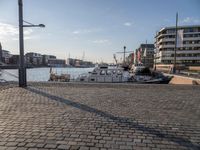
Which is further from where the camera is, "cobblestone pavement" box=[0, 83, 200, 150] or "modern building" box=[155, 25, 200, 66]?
"modern building" box=[155, 25, 200, 66]

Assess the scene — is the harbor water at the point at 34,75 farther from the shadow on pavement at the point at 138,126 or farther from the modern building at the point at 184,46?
the modern building at the point at 184,46

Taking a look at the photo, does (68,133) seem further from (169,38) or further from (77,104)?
(169,38)

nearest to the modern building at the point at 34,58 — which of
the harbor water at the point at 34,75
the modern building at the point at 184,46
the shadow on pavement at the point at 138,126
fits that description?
the harbor water at the point at 34,75

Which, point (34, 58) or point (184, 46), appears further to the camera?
point (34, 58)

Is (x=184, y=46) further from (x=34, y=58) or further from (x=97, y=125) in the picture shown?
(x=34, y=58)

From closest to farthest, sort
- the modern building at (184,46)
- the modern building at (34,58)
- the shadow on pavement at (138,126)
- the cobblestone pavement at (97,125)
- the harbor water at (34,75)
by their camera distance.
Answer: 1. the cobblestone pavement at (97,125)
2. the shadow on pavement at (138,126)
3. the harbor water at (34,75)
4. the modern building at (184,46)
5. the modern building at (34,58)

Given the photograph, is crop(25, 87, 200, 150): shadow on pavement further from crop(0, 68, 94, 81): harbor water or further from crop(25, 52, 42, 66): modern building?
crop(25, 52, 42, 66): modern building

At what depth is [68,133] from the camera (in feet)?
17.6

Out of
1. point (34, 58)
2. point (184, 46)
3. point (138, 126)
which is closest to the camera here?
point (138, 126)

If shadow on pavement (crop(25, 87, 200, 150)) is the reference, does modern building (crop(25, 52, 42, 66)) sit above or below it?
above

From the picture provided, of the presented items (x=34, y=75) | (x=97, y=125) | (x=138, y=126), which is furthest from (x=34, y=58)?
(x=138, y=126)

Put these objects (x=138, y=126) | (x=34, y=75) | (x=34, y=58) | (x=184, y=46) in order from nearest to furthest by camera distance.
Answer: (x=138, y=126) → (x=34, y=75) → (x=184, y=46) → (x=34, y=58)

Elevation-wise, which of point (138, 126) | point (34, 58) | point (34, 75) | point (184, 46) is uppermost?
point (184, 46)

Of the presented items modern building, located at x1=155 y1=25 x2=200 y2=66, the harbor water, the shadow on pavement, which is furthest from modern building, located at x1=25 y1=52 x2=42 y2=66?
the shadow on pavement
